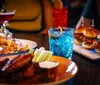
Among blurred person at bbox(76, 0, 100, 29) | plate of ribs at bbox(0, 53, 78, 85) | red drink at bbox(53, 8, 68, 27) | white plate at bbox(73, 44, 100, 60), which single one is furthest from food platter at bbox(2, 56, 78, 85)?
blurred person at bbox(76, 0, 100, 29)

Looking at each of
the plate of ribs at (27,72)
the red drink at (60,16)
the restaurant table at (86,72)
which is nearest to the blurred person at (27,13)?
the red drink at (60,16)

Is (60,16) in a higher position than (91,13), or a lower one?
higher

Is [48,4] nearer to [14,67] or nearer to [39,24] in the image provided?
[39,24]

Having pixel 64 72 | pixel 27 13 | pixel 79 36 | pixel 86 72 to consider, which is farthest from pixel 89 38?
pixel 27 13

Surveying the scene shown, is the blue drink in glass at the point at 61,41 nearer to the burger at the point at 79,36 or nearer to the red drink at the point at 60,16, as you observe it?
the burger at the point at 79,36

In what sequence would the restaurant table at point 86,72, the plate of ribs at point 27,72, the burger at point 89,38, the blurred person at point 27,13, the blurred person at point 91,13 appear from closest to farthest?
the plate of ribs at point 27,72 → the restaurant table at point 86,72 → the burger at point 89,38 → the blurred person at point 27,13 → the blurred person at point 91,13

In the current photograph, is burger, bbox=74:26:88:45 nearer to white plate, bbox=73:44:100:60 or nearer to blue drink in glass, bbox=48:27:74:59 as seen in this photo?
white plate, bbox=73:44:100:60

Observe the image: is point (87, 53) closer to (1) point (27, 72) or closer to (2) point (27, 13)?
(1) point (27, 72)

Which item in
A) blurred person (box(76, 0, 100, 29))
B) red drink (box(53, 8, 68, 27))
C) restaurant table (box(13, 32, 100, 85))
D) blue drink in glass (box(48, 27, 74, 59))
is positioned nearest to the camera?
restaurant table (box(13, 32, 100, 85))
